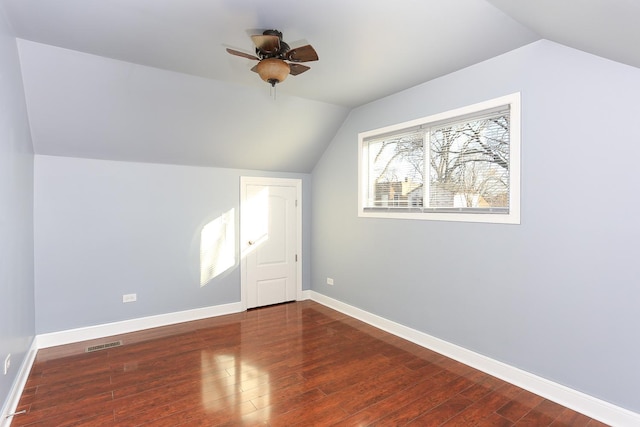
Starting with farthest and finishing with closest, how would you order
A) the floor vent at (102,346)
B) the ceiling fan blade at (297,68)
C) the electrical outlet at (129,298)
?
the electrical outlet at (129,298)
the floor vent at (102,346)
the ceiling fan blade at (297,68)

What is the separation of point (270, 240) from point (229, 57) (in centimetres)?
276

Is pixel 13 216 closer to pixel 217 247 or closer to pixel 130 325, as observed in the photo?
pixel 130 325

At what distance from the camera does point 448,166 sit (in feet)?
10.9

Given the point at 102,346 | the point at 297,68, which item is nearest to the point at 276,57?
the point at 297,68

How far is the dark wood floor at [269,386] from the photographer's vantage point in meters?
2.31

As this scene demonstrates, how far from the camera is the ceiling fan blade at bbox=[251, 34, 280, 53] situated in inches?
85.1

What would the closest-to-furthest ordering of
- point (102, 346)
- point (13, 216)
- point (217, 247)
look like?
point (13, 216), point (102, 346), point (217, 247)

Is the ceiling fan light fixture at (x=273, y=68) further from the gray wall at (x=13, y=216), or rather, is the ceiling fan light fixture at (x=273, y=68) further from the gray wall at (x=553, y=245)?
the gray wall at (x=553, y=245)

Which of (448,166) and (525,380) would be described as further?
(448,166)

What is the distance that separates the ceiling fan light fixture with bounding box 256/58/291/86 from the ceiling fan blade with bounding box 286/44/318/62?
0.23ft

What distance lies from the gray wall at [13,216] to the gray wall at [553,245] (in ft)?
11.3

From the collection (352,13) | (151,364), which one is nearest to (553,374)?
(352,13)

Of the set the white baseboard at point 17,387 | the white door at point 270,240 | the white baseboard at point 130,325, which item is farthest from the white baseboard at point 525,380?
the white baseboard at point 17,387

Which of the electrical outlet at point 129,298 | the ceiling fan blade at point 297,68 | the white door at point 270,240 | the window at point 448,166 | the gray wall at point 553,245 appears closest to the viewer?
the gray wall at point 553,245
